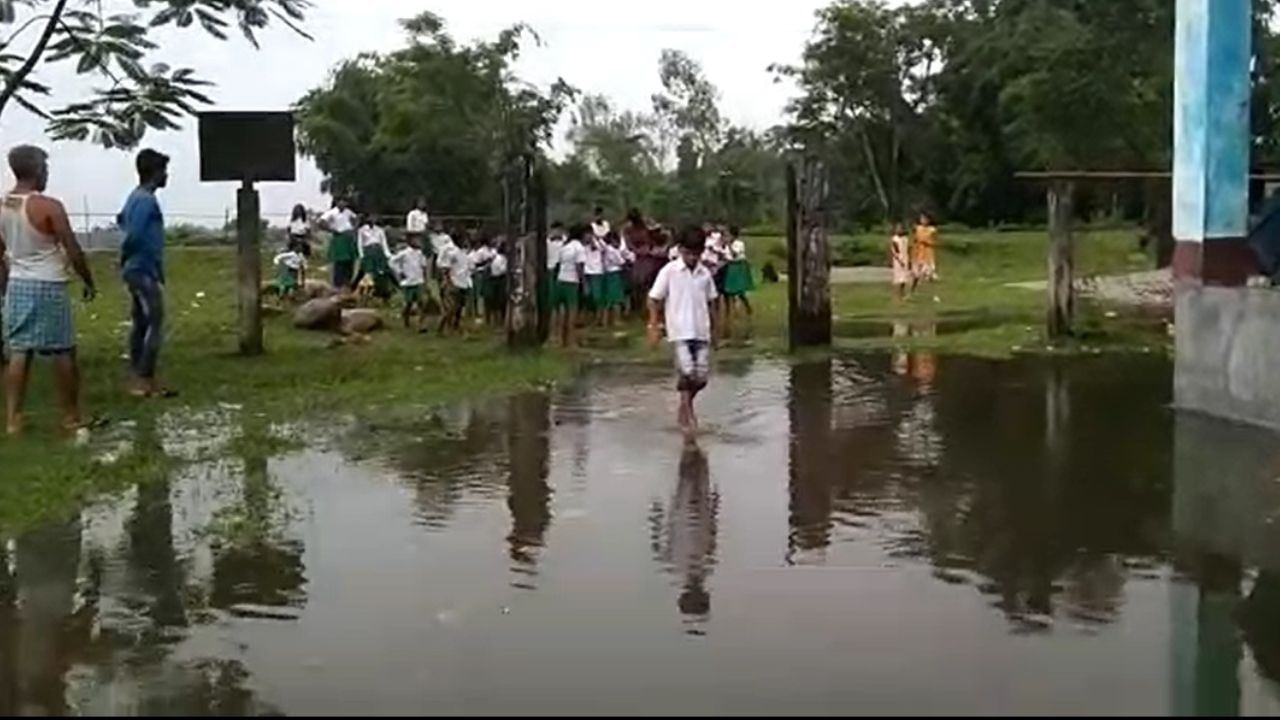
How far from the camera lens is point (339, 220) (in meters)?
25.8

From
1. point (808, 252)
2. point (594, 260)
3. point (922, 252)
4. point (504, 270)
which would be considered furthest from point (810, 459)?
point (922, 252)

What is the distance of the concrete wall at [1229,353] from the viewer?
12.0 metres

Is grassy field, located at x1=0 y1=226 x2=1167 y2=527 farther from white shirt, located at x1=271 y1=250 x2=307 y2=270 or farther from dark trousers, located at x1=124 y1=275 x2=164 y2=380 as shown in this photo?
white shirt, located at x1=271 y1=250 x2=307 y2=270

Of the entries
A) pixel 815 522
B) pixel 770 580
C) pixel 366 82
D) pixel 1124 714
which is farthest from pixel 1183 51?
pixel 366 82

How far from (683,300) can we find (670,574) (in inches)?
182

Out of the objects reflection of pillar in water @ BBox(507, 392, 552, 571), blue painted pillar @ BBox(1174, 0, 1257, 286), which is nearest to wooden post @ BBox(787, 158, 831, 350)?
reflection of pillar in water @ BBox(507, 392, 552, 571)

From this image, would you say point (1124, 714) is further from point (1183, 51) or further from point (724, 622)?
point (1183, 51)

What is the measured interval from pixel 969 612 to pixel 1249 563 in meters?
1.70

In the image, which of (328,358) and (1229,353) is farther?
(328,358)

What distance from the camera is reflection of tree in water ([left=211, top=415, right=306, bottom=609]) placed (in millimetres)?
7328

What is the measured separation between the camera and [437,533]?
853cm

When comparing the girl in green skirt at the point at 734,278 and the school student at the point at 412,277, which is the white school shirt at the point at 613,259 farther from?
the school student at the point at 412,277

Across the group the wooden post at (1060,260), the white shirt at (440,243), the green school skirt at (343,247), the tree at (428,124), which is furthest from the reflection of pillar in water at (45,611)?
the tree at (428,124)

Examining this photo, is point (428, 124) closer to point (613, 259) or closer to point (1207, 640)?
point (613, 259)
